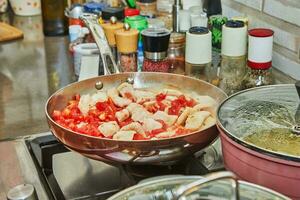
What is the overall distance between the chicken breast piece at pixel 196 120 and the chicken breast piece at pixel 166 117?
0.03 metres

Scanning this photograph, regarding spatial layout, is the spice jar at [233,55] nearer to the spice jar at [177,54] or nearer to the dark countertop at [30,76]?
the spice jar at [177,54]

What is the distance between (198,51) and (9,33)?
909mm

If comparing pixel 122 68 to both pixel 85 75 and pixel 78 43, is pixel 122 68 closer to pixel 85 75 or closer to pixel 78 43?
pixel 85 75

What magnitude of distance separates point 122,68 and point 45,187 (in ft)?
1.43

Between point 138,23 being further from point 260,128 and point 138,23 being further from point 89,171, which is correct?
point 260,128

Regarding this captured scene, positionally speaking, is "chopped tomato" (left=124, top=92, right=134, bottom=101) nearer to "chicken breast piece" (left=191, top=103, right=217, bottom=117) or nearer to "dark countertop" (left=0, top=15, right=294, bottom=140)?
"chicken breast piece" (left=191, top=103, right=217, bottom=117)

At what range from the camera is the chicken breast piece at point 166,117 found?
2.93 ft

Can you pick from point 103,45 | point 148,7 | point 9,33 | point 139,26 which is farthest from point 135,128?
point 9,33

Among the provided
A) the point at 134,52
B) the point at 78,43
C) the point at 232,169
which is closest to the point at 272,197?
the point at 232,169

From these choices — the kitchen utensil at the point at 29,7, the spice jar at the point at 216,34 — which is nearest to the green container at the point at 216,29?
the spice jar at the point at 216,34

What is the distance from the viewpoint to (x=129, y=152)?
0.79 metres

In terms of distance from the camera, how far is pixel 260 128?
747 millimetres

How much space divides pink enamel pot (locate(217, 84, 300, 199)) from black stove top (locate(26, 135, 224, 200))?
13 cm

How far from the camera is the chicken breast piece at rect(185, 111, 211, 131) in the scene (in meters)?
0.85
